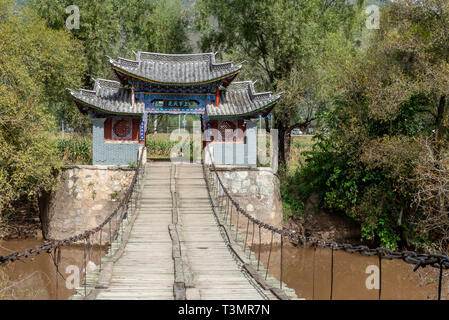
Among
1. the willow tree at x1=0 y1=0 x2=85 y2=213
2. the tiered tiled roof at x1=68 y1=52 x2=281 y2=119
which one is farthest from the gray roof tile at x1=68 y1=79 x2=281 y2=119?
the willow tree at x1=0 y1=0 x2=85 y2=213

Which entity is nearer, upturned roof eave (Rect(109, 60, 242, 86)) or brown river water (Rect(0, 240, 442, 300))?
brown river water (Rect(0, 240, 442, 300))

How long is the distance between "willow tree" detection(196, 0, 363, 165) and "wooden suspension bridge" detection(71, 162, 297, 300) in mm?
7796

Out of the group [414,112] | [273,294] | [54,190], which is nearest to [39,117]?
[54,190]

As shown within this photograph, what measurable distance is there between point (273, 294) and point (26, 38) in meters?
14.6

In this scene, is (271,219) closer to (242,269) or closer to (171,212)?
(171,212)

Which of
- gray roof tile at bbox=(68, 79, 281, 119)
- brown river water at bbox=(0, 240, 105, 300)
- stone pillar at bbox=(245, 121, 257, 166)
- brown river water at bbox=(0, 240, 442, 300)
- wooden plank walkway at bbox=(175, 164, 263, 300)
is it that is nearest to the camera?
wooden plank walkway at bbox=(175, 164, 263, 300)

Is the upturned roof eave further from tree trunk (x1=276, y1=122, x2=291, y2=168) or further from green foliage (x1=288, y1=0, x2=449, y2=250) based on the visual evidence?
tree trunk (x1=276, y1=122, x2=291, y2=168)

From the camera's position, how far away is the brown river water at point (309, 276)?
1314cm

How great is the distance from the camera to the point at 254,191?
1756 cm

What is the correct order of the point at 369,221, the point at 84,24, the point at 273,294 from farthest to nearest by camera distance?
the point at 84,24, the point at 369,221, the point at 273,294

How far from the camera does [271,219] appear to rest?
17.6 metres

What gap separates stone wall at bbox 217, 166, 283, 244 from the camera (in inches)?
685

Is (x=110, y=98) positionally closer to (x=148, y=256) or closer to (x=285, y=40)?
(x=285, y=40)

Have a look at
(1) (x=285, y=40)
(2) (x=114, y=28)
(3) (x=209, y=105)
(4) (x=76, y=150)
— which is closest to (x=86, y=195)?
(3) (x=209, y=105)
